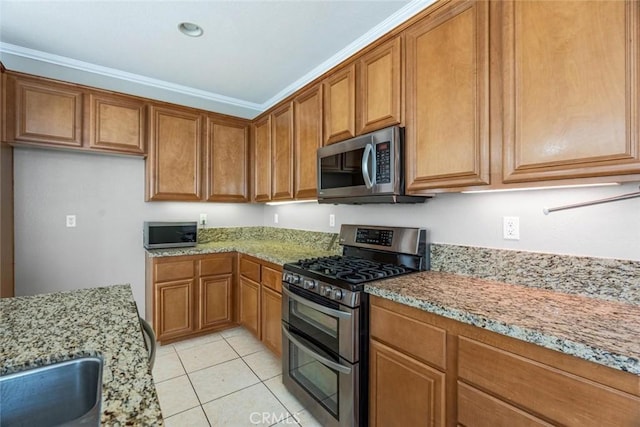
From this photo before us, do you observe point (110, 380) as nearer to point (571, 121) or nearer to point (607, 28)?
point (571, 121)

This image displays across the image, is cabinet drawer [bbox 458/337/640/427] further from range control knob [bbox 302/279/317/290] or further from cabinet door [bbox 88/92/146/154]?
cabinet door [bbox 88/92/146/154]

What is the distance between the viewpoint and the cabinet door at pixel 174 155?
9.43 ft

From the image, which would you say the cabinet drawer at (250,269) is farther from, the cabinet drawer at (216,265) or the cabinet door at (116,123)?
the cabinet door at (116,123)

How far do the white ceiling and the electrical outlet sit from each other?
1444 millimetres

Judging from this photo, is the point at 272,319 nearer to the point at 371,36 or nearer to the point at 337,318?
the point at 337,318

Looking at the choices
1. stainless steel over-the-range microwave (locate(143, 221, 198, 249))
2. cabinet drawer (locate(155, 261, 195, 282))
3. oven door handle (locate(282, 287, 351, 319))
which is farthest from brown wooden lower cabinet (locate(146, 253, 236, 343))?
oven door handle (locate(282, 287, 351, 319))

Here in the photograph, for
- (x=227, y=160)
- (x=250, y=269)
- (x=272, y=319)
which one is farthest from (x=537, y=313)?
(x=227, y=160)

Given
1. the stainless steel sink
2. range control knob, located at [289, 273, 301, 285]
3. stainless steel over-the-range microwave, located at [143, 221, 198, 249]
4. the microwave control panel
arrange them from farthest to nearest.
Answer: stainless steel over-the-range microwave, located at [143, 221, 198, 249] → range control knob, located at [289, 273, 301, 285] → the microwave control panel → the stainless steel sink

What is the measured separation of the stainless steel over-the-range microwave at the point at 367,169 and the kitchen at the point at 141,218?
34 centimetres

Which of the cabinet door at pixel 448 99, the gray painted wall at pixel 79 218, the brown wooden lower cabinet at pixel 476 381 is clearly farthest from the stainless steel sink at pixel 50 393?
the gray painted wall at pixel 79 218

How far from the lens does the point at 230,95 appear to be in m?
3.45

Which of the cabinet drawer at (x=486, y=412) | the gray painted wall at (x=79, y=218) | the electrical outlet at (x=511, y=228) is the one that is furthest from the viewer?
the gray painted wall at (x=79, y=218)

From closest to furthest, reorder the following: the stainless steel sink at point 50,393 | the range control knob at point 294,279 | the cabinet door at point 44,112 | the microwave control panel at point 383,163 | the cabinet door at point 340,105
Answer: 1. the stainless steel sink at point 50,393
2. the microwave control panel at point 383,163
3. the range control knob at point 294,279
4. the cabinet door at point 340,105
5. the cabinet door at point 44,112

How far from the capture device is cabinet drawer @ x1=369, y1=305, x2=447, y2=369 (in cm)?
123
